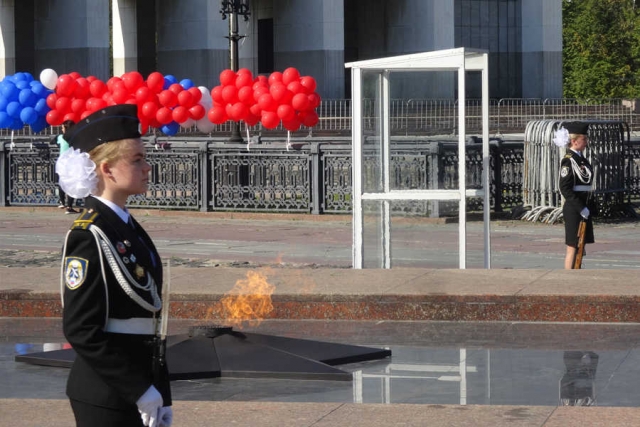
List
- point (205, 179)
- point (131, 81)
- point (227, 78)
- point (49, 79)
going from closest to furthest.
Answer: point (205, 179)
point (227, 78)
point (131, 81)
point (49, 79)

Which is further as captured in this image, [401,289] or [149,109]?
[149,109]

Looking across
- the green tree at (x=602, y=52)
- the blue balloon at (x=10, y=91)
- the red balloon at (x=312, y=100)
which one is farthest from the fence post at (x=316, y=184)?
the green tree at (x=602, y=52)

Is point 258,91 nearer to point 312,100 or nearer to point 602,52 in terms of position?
point 312,100

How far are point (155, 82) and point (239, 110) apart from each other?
8.92 ft

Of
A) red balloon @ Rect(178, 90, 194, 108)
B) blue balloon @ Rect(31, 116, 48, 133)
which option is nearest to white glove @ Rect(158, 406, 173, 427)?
red balloon @ Rect(178, 90, 194, 108)

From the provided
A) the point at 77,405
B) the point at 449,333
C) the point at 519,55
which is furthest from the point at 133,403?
the point at 519,55

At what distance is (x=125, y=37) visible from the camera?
62.8m

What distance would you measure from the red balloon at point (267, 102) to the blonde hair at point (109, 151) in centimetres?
2352

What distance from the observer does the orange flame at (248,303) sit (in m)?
11.5

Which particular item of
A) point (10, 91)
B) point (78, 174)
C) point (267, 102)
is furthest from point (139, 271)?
point (10, 91)

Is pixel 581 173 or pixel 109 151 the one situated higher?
pixel 109 151

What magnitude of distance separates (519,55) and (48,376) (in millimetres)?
62544

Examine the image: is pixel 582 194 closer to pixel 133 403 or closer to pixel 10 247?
pixel 10 247

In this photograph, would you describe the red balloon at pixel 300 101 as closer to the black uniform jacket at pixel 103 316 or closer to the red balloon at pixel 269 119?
the red balloon at pixel 269 119
